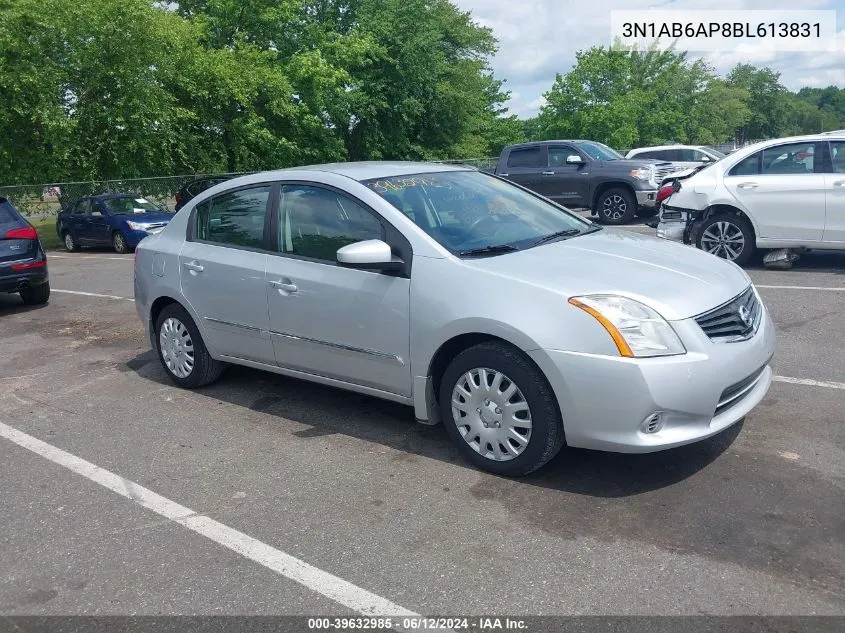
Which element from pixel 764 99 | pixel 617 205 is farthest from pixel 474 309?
pixel 764 99

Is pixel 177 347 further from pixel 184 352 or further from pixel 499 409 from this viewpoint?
pixel 499 409

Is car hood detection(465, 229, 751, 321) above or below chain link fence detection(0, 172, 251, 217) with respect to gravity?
below

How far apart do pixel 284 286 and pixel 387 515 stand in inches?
72.5

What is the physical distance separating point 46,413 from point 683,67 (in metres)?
63.6

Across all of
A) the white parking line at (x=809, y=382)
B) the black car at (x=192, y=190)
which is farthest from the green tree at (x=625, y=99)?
the white parking line at (x=809, y=382)

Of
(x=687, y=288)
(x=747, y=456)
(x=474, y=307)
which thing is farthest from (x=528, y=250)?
(x=747, y=456)

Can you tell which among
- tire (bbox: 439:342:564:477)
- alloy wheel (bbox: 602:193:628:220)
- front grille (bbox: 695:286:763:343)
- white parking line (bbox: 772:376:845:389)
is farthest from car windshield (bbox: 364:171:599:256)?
alloy wheel (bbox: 602:193:628:220)

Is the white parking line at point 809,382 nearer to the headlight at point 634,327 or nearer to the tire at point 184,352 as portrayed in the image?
the headlight at point 634,327

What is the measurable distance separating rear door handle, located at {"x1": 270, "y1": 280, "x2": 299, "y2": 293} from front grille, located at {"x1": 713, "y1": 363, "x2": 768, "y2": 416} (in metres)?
2.61

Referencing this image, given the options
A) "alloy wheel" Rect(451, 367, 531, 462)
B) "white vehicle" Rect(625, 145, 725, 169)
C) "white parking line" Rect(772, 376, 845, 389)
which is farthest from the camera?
"white vehicle" Rect(625, 145, 725, 169)

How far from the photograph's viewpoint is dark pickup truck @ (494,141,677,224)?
15703 millimetres

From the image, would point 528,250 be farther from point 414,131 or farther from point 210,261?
point 414,131

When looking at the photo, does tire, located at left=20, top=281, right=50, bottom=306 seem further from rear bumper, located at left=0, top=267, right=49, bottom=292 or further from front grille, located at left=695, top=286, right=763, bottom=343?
front grille, located at left=695, top=286, right=763, bottom=343

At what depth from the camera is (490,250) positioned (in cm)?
Result: 462
